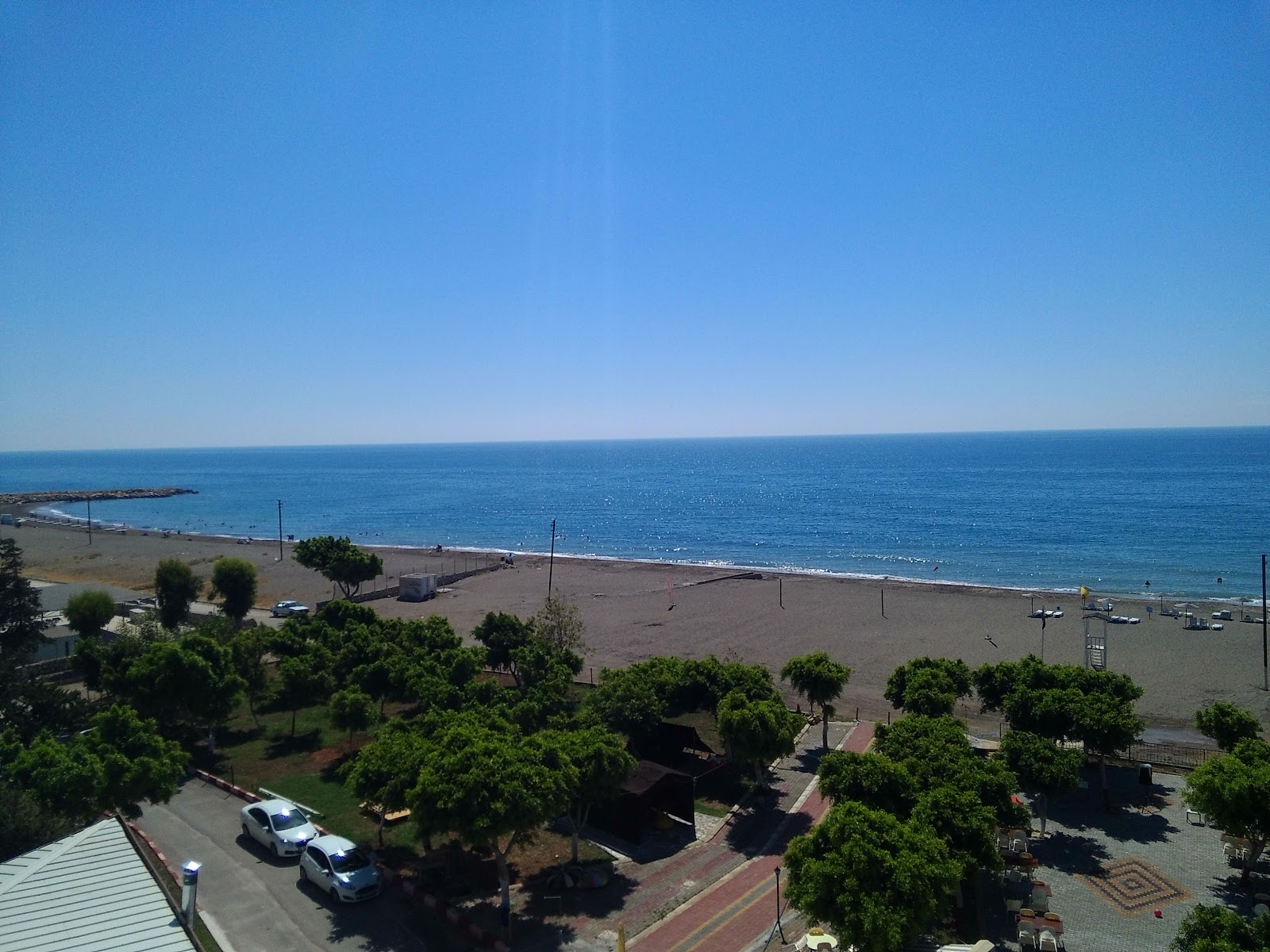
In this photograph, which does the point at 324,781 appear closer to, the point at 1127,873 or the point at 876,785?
the point at 876,785

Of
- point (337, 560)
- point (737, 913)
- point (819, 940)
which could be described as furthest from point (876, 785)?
point (337, 560)

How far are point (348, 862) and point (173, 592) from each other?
88.7 feet

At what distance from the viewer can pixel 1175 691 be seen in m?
31.5

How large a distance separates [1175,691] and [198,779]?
35987 millimetres

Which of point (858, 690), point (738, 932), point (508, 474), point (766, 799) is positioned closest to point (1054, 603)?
point (858, 690)

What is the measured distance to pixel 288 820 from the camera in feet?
55.1

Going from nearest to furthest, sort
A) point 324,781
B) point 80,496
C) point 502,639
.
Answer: point 324,781 < point 502,639 < point 80,496

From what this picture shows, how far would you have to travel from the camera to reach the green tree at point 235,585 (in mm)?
39656

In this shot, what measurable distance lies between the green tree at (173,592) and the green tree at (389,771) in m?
24.7

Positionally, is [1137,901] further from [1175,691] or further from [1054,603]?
[1054,603]

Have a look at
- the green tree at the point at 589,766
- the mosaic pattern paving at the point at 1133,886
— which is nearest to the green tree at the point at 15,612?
the green tree at the point at 589,766

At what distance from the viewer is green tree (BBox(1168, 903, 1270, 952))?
902 centimetres

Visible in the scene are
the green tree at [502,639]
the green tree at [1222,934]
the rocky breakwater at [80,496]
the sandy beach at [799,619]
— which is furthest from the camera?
the rocky breakwater at [80,496]

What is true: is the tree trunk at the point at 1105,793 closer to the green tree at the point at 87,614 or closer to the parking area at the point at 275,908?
the parking area at the point at 275,908
